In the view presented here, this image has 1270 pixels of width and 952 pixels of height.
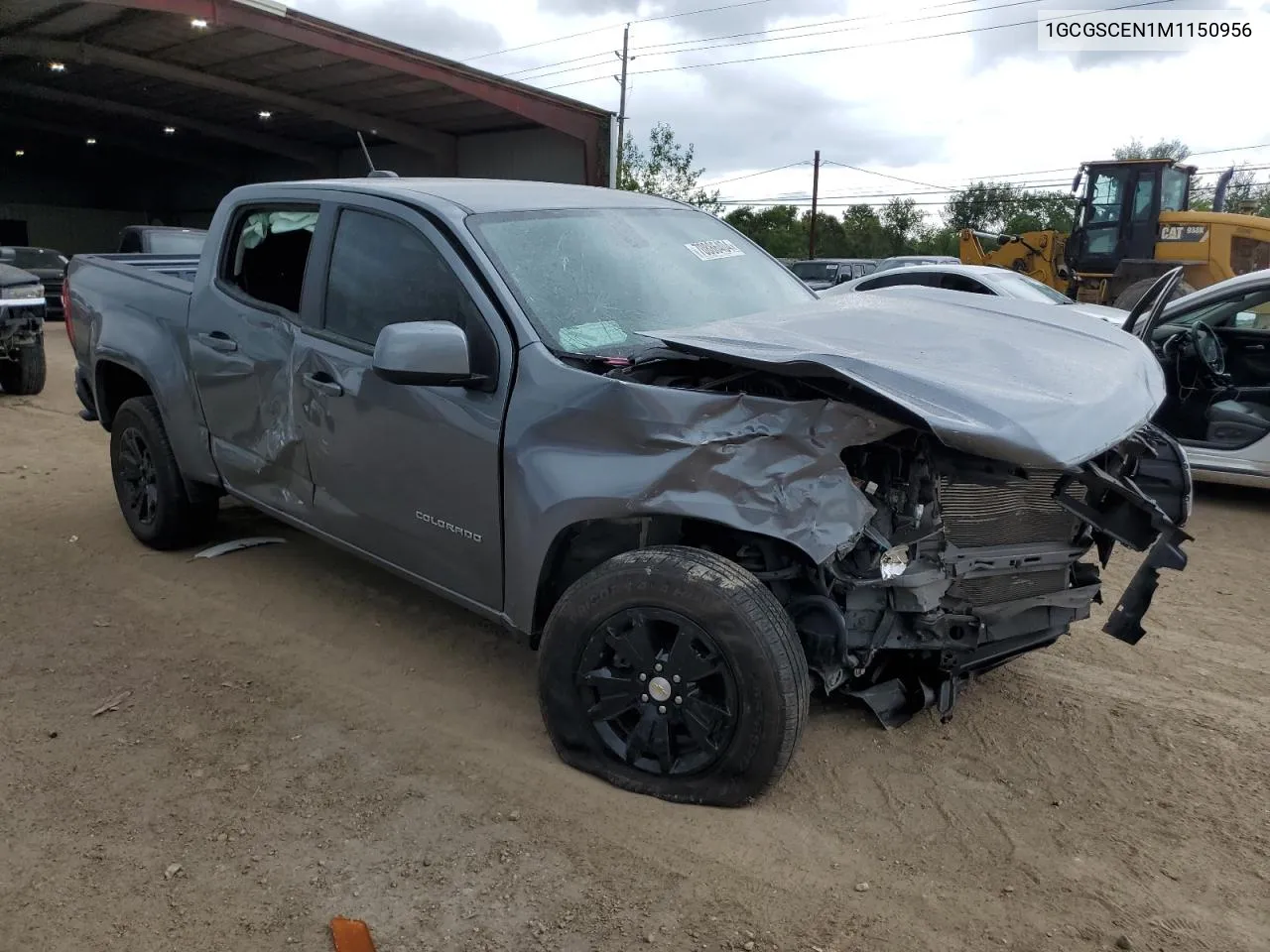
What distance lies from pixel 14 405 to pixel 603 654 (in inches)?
368

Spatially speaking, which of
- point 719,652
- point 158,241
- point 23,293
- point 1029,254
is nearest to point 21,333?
point 23,293

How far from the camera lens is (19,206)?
130 feet

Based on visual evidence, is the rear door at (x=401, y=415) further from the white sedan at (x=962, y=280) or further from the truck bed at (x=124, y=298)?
the white sedan at (x=962, y=280)

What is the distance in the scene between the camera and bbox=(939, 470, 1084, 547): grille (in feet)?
10.2

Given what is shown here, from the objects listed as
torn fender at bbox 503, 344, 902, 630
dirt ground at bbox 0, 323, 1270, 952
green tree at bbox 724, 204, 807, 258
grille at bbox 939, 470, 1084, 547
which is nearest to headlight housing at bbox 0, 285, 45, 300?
dirt ground at bbox 0, 323, 1270, 952

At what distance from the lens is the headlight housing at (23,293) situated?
10.0 meters

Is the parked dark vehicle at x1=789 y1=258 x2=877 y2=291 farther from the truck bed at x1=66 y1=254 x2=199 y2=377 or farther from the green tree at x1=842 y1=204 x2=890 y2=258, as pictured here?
the green tree at x1=842 y1=204 x2=890 y2=258

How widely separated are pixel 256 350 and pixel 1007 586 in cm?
319

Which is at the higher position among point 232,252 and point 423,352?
point 232,252

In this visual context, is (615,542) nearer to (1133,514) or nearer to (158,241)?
(1133,514)

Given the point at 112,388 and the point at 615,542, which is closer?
the point at 615,542

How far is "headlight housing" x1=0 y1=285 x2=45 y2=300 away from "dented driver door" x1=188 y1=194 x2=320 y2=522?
22.2 feet

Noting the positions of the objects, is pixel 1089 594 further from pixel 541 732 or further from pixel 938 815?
pixel 541 732

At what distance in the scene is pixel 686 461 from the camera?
2957 millimetres
